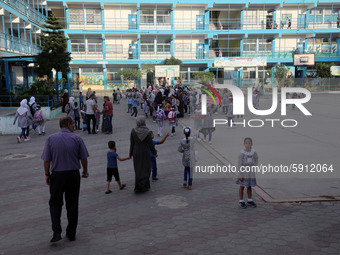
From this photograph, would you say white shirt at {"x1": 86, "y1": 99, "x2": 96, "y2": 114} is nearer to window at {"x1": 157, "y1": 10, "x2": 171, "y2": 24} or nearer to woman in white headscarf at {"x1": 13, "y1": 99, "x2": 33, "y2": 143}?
woman in white headscarf at {"x1": 13, "y1": 99, "x2": 33, "y2": 143}

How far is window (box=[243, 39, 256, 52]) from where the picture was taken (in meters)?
46.8

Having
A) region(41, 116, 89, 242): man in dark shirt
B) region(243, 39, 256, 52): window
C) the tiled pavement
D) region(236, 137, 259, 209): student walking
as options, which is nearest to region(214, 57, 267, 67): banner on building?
region(243, 39, 256, 52): window

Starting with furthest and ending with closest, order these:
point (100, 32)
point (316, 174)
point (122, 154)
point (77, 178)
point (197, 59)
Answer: point (197, 59), point (100, 32), point (122, 154), point (316, 174), point (77, 178)

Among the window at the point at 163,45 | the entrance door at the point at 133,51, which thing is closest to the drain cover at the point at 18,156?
the entrance door at the point at 133,51

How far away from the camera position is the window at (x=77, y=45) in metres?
43.5

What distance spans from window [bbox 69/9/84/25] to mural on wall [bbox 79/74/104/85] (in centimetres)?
697

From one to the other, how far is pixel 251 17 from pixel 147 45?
15128 mm

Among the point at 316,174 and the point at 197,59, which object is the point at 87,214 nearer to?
the point at 316,174

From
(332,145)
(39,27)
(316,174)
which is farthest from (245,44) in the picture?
(316,174)

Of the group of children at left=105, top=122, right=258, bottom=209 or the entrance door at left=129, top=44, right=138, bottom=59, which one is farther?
the entrance door at left=129, top=44, right=138, bottom=59

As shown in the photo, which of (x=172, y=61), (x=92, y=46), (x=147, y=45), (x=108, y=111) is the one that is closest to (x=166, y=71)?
(x=172, y=61)

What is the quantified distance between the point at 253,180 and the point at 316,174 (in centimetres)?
287

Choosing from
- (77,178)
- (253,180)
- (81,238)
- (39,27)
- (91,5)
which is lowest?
(81,238)

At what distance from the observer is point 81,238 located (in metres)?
5.15
